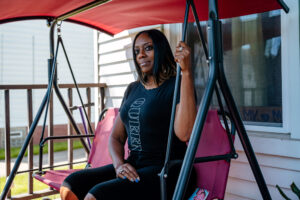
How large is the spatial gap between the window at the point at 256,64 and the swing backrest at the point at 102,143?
1084 mm

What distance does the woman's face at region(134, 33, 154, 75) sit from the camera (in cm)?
205

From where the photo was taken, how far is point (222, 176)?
1.87 m

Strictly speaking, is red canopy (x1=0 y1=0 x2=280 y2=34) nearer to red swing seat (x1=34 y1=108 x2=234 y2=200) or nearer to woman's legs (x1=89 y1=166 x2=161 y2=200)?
red swing seat (x1=34 y1=108 x2=234 y2=200)

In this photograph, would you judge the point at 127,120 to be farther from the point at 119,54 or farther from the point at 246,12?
the point at 119,54

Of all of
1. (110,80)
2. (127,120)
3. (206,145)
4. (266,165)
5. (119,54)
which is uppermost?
(119,54)

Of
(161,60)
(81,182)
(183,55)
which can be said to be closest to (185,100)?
(183,55)

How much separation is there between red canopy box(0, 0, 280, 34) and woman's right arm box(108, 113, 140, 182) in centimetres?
78

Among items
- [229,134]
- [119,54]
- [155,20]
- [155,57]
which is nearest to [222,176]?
[229,134]

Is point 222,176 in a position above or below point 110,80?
below

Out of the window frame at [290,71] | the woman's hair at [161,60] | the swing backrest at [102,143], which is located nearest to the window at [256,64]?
the window frame at [290,71]

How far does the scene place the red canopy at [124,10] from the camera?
1979 mm

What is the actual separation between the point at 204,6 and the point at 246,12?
278 mm

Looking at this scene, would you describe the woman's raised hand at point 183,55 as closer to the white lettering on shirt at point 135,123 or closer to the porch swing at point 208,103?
the porch swing at point 208,103

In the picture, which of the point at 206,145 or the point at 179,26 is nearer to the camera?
the point at 206,145
